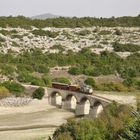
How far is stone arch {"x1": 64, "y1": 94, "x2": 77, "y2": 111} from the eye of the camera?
98250 millimetres

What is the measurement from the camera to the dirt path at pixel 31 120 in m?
76.1

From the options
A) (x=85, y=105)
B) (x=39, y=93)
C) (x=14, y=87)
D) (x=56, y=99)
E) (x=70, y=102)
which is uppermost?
(x=14, y=87)

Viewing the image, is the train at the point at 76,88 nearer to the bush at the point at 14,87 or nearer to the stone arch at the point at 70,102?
the stone arch at the point at 70,102

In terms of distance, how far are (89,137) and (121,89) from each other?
4763 centimetres

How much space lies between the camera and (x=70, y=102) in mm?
98875

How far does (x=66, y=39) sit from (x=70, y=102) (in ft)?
176

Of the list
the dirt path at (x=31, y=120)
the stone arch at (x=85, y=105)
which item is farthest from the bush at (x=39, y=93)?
the stone arch at (x=85, y=105)

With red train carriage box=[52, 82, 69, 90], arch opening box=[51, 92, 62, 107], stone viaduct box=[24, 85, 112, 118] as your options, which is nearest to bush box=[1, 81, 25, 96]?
stone viaduct box=[24, 85, 112, 118]

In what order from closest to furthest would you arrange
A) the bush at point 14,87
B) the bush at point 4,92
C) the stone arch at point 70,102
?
the stone arch at point 70,102, the bush at point 4,92, the bush at point 14,87

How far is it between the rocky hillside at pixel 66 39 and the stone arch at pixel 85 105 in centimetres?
4301

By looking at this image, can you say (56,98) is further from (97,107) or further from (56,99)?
(97,107)

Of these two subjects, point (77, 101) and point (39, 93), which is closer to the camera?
point (77, 101)

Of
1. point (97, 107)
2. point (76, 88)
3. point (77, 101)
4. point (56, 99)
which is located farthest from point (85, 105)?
point (56, 99)

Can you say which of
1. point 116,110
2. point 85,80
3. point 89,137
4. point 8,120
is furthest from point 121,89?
point 89,137
